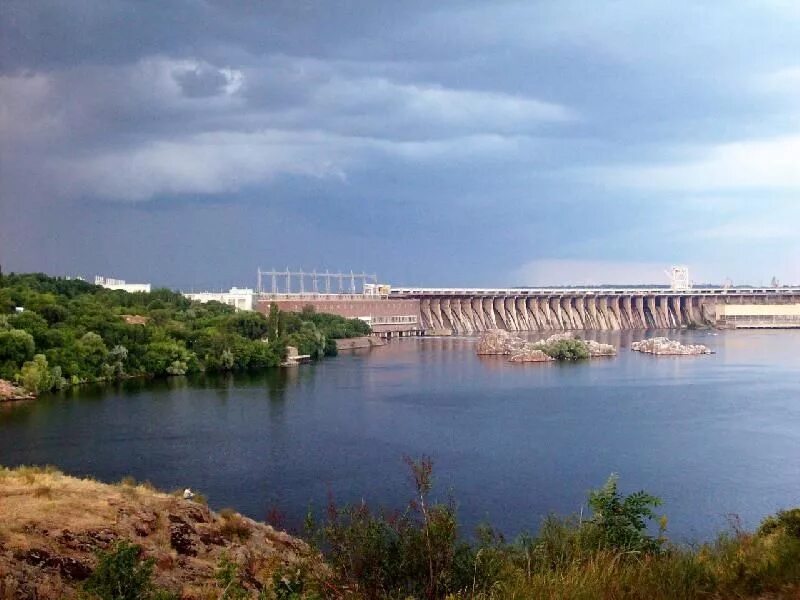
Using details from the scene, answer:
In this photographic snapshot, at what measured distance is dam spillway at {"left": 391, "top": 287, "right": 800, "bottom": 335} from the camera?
4119 cm

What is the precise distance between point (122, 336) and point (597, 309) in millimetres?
29826

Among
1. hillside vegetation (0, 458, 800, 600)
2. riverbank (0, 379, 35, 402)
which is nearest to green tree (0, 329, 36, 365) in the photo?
riverbank (0, 379, 35, 402)

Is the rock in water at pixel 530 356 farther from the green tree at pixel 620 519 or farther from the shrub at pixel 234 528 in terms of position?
the green tree at pixel 620 519

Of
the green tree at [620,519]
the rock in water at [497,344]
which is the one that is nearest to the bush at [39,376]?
the green tree at [620,519]

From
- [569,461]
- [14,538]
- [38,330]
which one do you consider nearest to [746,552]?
[14,538]

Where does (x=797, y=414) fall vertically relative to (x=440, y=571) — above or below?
below

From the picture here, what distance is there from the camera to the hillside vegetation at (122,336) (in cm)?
1645

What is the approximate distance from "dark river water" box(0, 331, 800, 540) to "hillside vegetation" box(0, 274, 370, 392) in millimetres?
1060

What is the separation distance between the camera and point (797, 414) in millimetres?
13430

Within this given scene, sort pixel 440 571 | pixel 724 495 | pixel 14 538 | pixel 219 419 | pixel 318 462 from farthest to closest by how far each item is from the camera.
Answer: pixel 219 419, pixel 318 462, pixel 724 495, pixel 14 538, pixel 440 571

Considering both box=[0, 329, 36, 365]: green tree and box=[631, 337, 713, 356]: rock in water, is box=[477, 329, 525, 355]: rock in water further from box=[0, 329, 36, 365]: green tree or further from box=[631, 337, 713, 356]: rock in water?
box=[0, 329, 36, 365]: green tree

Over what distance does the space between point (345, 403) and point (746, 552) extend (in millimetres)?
11830

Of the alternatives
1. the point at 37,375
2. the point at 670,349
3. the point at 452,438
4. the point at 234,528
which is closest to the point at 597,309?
the point at 670,349

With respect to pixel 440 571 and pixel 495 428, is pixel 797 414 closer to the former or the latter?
pixel 495 428
